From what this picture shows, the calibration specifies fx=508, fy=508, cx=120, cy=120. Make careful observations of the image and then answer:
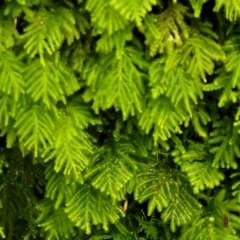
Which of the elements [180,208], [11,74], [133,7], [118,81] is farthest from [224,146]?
[11,74]

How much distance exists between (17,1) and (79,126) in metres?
0.33

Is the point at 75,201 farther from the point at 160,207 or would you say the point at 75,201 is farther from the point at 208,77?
the point at 208,77

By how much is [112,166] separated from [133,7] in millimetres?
412

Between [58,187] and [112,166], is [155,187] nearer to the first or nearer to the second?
[112,166]

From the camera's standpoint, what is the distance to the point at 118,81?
3.97 ft

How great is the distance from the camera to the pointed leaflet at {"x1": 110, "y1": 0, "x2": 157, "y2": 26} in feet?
3.62

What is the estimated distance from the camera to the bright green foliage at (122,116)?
119 centimetres

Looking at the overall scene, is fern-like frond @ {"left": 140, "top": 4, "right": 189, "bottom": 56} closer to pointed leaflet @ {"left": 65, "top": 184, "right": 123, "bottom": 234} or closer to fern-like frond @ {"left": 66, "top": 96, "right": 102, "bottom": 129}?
fern-like frond @ {"left": 66, "top": 96, "right": 102, "bottom": 129}

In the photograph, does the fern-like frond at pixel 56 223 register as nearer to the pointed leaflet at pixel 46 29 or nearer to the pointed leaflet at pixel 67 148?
the pointed leaflet at pixel 67 148

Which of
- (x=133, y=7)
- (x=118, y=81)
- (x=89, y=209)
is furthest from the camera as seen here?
(x=89, y=209)

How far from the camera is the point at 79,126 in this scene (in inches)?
49.6

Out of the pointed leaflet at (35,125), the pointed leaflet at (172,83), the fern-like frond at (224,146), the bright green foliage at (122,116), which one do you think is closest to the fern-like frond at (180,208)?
the bright green foliage at (122,116)

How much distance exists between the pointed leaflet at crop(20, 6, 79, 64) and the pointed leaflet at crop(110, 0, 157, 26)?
126 millimetres

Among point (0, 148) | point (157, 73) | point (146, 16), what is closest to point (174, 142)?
point (157, 73)
